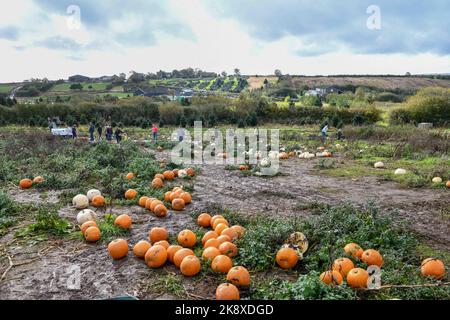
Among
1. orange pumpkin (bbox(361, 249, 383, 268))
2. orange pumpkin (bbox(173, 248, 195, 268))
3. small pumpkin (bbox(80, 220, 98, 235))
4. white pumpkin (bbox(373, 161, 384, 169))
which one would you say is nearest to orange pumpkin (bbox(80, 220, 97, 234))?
small pumpkin (bbox(80, 220, 98, 235))

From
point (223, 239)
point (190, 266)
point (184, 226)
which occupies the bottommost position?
point (184, 226)

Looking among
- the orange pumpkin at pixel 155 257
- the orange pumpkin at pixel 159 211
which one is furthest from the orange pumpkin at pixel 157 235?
the orange pumpkin at pixel 159 211

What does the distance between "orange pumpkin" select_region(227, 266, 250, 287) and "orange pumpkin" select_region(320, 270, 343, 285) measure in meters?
0.86

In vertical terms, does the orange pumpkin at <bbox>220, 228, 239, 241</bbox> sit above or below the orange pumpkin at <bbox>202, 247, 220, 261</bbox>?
above

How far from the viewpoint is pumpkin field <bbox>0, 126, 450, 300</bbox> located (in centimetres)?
445

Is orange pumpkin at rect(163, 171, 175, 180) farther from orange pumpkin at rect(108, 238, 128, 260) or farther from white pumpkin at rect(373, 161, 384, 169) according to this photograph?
white pumpkin at rect(373, 161, 384, 169)

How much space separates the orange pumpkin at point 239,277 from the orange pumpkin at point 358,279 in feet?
3.83

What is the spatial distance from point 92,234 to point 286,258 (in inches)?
118

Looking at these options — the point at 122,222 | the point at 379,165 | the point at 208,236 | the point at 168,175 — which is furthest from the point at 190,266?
the point at 379,165

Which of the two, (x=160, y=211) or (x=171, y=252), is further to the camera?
(x=160, y=211)

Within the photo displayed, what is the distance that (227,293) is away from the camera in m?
4.12

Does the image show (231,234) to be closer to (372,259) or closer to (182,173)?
(372,259)

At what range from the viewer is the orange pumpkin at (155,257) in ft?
16.7
